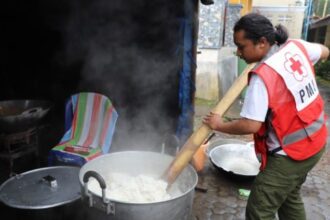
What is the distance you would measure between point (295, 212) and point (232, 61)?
9418mm

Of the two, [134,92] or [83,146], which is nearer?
[83,146]

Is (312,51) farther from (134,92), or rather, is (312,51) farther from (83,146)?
(83,146)

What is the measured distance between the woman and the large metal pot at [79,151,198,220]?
0.66m

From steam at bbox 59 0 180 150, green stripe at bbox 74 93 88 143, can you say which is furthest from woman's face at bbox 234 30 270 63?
→ green stripe at bbox 74 93 88 143

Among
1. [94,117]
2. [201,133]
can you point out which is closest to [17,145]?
[94,117]

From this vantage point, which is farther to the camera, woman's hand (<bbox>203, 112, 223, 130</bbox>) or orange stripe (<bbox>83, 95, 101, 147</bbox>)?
orange stripe (<bbox>83, 95, 101, 147</bbox>)

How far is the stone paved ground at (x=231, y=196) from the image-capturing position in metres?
4.32

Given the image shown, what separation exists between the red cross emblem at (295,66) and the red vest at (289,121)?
14cm

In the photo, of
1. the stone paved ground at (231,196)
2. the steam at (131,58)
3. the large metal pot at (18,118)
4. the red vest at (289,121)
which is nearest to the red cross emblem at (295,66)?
the red vest at (289,121)

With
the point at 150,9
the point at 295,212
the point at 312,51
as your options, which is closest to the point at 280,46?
the point at 312,51

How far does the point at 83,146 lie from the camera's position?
455cm

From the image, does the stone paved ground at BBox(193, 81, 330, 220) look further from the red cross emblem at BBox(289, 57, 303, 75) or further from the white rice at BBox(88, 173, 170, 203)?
the red cross emblem at BBox(289, 57, 303, 75)

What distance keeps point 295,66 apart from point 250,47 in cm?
42

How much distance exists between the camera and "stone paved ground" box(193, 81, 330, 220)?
4316mm
